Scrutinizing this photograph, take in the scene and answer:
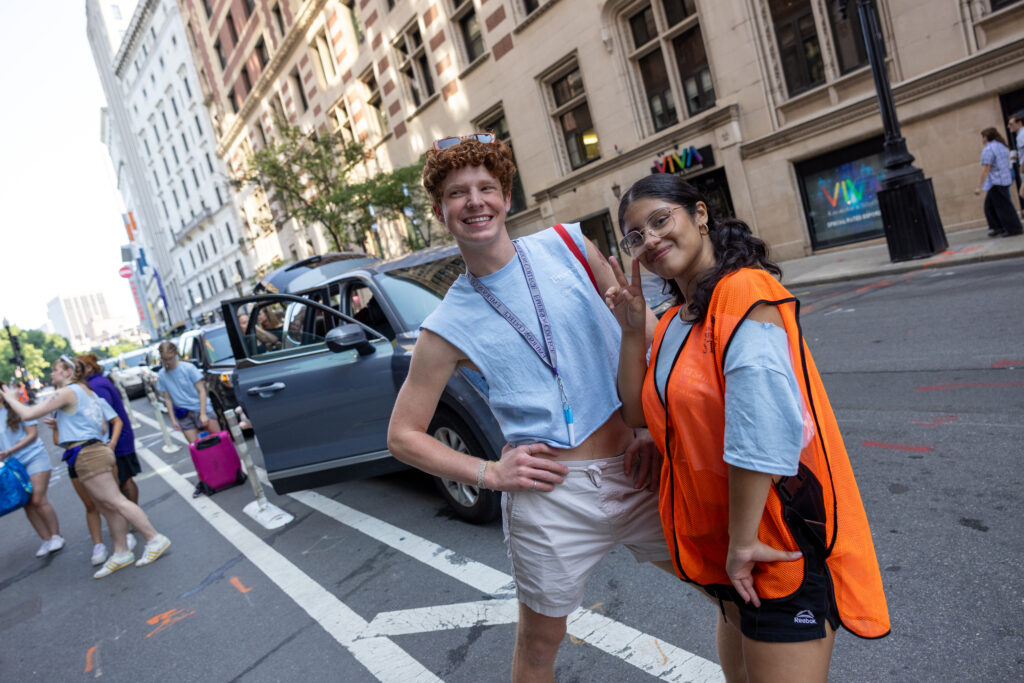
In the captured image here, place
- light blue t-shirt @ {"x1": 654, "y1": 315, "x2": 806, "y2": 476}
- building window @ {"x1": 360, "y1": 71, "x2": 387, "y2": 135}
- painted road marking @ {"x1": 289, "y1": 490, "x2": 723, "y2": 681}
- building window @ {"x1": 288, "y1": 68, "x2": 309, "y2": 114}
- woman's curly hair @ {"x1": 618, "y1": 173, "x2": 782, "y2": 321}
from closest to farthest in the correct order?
1. light blue t-shirt @ {"x1": 654, "y1": 315, "x2": 806, "y2": 476}
2. woman's curly hair @ {"x1": 618, "y1": 173, "x2": 782, "y2": 321}
3. painted road marking @ {"x1": 289, "y1": 490, "x2": 723, "y2": 681}
4. building window @ {"x1": 360, "y1": 71, "x2": 387, "y2": 135}
5. building window @ {"x1": 288, "y1": 68, "x2": 309, "y2": 114}

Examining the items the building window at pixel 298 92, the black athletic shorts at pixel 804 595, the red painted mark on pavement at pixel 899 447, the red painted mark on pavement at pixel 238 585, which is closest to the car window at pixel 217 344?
the red painted mark on pavement at pixel 238 585

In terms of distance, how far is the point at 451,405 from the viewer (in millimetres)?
4402

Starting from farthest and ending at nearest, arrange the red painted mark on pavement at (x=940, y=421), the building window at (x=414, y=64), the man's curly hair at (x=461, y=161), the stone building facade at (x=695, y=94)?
the building window at (x=414, y=64), the stone building facade at (x=695, y=94), the red painted mark on pavement at (x=940, y=421), the man's curly hair at (x=461, y=161)

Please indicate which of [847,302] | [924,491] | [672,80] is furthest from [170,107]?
[924,491]

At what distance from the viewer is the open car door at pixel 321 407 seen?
488 cm

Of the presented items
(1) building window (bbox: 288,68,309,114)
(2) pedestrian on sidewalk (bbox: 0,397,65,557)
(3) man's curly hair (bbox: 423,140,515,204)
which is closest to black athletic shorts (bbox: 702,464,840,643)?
(3) man's curly hair (bbox: 423,140,515,204)

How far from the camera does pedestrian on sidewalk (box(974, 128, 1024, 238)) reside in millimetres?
9641

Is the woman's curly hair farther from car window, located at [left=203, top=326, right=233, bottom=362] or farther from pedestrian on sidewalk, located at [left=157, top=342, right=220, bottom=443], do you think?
car window, located at [left=203, top=326, right=233, bottom=362]

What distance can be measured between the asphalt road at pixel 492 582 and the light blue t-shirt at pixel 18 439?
1.07 m

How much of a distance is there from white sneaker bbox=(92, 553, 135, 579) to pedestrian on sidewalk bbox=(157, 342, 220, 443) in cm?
325

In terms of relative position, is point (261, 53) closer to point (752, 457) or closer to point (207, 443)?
point (207, 443)

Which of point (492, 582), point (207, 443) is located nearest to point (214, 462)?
point (207, 443)

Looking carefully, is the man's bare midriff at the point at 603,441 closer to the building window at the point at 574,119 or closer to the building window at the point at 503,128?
the building window at the point at 574,119

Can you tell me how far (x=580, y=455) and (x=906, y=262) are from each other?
10.2m
